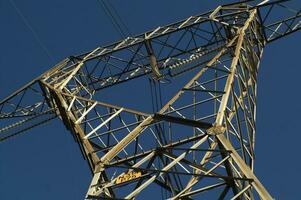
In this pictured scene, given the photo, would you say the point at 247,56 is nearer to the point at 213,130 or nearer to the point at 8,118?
the point at 213,130

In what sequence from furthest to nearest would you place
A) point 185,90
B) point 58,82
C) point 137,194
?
1. point 58,82
2. point 185,90
3. point 137,194

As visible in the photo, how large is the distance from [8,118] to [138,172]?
45.3 ft

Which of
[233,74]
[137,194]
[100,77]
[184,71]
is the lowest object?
[137,194]

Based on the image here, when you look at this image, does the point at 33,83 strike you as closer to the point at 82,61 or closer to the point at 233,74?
the point at 82,61

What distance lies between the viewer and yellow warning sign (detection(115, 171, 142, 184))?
18422mm

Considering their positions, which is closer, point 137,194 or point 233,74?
point 137,194

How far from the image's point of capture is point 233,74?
20422 millimetres

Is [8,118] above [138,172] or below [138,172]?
above

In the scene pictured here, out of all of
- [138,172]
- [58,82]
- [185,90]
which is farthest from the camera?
[58,82]

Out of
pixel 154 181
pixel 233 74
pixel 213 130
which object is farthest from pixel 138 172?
pixel 233 74

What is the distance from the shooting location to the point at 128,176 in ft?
61.0

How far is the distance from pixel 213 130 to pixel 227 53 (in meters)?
5.71

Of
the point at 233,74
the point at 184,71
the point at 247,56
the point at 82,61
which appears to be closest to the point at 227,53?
the point at 247,56

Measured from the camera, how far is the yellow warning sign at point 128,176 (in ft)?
60.4
